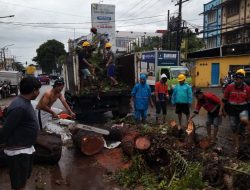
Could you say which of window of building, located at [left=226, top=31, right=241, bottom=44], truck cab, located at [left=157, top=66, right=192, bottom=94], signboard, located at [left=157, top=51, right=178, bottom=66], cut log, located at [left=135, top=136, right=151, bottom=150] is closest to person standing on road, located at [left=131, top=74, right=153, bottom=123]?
cut log, located at [left=135, top=136, right=151, bottom=150]

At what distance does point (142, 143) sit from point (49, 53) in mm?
74966

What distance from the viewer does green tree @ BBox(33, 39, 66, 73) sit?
261ft

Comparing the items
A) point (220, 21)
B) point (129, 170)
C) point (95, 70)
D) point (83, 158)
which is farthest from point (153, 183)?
point (220, 21)

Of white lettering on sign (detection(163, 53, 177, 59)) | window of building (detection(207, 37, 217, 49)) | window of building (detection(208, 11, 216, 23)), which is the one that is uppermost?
window of building (detection(208, 11, 216, 23))

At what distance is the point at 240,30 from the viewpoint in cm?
4322

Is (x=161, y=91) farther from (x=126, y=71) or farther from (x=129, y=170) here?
(x=129, y=170)

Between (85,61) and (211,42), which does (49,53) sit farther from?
(85,61)

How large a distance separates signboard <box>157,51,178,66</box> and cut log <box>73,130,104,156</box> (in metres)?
17.8

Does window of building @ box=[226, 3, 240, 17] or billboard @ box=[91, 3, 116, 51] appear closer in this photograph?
billboard @ box=[91, 3, 116, 51]

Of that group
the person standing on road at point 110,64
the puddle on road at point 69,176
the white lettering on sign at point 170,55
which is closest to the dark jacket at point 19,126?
the puddle on road at point 69,176

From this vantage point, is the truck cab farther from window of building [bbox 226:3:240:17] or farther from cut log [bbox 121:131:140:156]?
window of building [bbox 226:3:240:17]

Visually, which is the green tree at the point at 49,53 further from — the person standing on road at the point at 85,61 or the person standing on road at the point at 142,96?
the person standing on road at the point at 142,96

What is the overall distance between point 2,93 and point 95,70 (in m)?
18.4

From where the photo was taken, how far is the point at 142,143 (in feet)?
23.7
